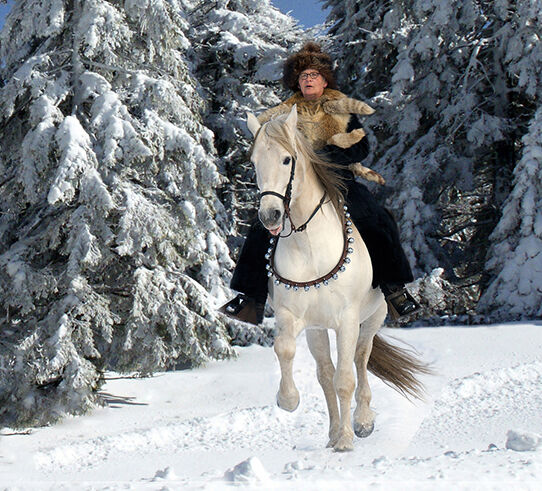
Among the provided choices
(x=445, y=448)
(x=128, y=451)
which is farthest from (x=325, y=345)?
(x=128, y=451)

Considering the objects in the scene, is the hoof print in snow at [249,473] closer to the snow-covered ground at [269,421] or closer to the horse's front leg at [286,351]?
the horse's front leg at [286,351]

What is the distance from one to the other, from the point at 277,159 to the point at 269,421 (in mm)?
7137

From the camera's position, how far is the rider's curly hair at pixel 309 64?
4.45 metres

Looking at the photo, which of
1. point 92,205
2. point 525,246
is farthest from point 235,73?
point 92,205

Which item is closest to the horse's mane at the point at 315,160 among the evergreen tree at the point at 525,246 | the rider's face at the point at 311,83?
the rider's face at the point at 311,83

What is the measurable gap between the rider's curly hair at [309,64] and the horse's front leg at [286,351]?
1701mm

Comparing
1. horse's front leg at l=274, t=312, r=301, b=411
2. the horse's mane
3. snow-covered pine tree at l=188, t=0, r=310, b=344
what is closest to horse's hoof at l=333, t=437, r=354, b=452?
horse's front leg at l=274, t=312, r=301, b=411

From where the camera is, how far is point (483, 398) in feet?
33.1

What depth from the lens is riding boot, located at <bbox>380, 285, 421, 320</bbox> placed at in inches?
179

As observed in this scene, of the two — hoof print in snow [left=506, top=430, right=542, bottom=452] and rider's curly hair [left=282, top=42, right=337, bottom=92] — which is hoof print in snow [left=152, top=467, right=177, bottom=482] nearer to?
hoof print in snow [left=506, top=430, right=542, bottom=452]

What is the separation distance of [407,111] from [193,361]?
845 cm

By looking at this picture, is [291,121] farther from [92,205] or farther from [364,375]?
[92,205]

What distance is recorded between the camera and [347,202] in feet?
14.7

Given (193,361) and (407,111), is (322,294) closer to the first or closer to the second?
(193,361)
